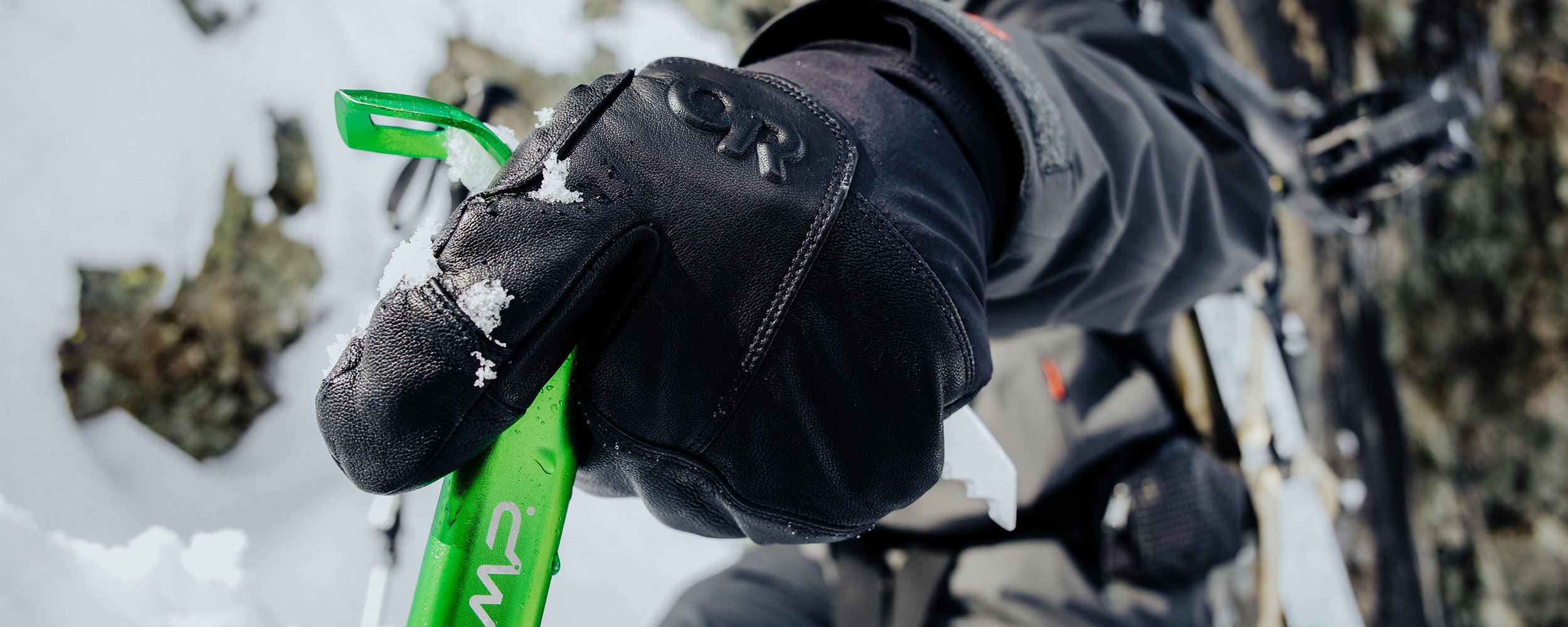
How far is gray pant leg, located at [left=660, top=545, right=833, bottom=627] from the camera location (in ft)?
3.15

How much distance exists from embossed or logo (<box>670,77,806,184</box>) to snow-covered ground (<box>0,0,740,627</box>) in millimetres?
412

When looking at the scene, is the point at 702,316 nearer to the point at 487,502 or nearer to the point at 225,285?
the point at 487,502

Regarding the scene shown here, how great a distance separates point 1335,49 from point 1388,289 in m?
0.61

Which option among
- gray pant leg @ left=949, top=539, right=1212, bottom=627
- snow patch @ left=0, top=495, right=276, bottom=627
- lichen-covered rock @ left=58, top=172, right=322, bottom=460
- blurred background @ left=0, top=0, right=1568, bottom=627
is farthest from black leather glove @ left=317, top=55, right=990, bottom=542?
gray pant leg @ left=949, top=539, right=1212, bottom=627

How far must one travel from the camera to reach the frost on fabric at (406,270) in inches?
13.4

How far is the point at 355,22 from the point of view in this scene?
2.58ft

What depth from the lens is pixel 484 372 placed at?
13.4 inches

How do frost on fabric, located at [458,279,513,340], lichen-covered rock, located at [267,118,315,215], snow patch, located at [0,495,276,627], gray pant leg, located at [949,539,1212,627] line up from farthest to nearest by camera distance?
1. gray pant leg, located at [949,539,1212,627]
2. lichen-covered rock, located at [267,118,315,215]
3. snow patch, located at [0,495,276,627]
4. frost on fabric, located at [458,279,513,340]

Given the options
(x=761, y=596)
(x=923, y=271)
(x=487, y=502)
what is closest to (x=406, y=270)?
(x=487, y=502)

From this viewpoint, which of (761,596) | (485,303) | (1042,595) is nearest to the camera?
(485,303)

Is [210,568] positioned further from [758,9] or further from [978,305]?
[758,9]

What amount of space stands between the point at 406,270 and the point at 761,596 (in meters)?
0.80

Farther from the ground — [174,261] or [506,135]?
[506,135]

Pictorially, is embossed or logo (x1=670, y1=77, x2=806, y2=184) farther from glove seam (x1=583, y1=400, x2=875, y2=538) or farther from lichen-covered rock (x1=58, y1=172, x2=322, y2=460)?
lichen-covered rock (x1=58, y1=172, x2=322, y2=460)
